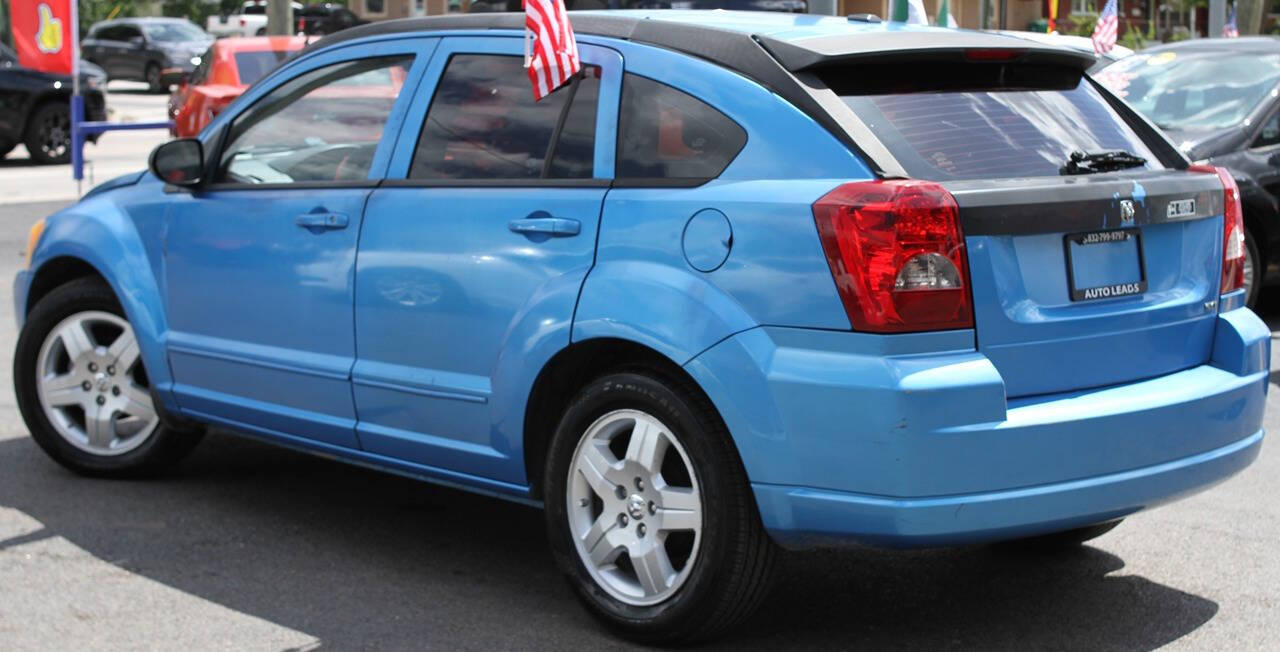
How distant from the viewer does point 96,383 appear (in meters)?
6.36

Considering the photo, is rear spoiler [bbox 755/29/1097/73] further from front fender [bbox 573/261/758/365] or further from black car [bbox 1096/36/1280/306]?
black car [bbox 1096/36/1280/306]

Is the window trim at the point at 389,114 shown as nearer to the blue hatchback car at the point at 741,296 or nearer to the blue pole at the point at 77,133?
the blue hatchback car at the point at 741,296

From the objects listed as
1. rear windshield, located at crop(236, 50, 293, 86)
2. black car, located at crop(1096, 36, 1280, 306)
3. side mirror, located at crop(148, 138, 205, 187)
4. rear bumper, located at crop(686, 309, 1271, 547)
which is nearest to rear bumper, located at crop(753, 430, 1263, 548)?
rear bumper, located at crop(686, 309, 1271, 547)

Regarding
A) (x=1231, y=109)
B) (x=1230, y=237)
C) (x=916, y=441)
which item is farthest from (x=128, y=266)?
(x=1231, y=109)

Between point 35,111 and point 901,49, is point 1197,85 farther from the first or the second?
point 35,111

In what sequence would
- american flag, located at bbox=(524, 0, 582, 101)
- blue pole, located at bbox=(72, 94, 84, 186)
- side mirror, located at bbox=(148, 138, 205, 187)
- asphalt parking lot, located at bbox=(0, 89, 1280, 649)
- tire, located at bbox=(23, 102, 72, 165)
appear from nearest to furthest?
1. asphalt parking lot, located at bbox=(0, 89, 1280, 649)
2. american flag, located at bbox=(524, 0, 582, 101)
3. side mirror, located at bbox=(148, 138, 205, 187)
4. blue pole, located at bbox=(72, 94, 84, 186)
5. tire, located at bbox=(23, 102, 72, 165)

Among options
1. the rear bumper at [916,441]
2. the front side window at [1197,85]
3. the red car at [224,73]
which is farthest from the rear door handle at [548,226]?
the red car at [224,73]

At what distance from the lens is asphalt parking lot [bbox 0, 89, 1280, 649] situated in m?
4.62

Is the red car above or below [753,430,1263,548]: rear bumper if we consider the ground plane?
above

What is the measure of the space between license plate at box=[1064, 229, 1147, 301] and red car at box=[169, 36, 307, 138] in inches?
469

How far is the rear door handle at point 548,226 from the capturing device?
4.63 metres

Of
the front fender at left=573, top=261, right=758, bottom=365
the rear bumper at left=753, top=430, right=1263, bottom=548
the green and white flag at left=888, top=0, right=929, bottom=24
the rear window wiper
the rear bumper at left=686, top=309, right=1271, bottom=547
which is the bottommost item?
the rear bumper at left=753, top=430, right=1263, bottom=548

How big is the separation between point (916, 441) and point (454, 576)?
1.77 m

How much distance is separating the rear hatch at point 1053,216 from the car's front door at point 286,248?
1697 mm
